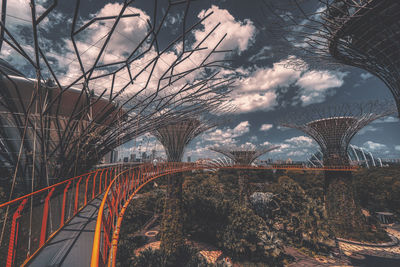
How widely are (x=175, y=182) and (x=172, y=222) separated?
339cm

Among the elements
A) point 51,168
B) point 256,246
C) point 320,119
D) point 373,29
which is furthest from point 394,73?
point 51,168

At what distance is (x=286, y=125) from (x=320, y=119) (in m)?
4.53

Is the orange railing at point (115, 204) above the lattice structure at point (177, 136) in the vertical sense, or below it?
below

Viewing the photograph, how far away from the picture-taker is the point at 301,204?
61.1ft

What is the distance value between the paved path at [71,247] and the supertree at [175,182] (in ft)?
34.7

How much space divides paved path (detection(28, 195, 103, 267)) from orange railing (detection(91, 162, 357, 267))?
0.39 metres

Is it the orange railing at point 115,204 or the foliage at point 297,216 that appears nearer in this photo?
the orange railing at point 115,204

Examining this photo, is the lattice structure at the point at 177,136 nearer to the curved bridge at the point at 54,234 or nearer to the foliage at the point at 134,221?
the foliage at the point at 134,221

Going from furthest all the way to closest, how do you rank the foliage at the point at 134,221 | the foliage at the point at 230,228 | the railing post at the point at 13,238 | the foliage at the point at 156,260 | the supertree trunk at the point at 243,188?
the supertree trunk at the point at 243,188
the foliage at the point at 230,228
the foliage at the point at 134,221
the foliage at the point at 156,260
the railing post at the point at 13,238

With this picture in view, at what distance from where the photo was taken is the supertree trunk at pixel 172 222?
46.4 ft

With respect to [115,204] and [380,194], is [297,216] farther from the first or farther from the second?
[380,194]

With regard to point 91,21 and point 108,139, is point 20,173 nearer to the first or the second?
point 108,139

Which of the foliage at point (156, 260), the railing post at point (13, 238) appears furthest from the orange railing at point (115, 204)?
the foliage at point (156, 260)

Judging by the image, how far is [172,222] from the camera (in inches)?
583
